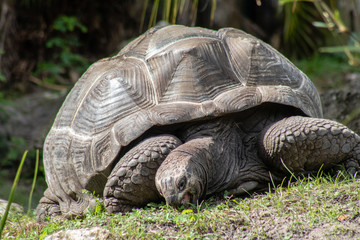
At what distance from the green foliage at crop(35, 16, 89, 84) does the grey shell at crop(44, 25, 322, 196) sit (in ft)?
18.1

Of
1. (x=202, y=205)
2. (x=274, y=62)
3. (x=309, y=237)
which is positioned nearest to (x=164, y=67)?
(x=274, y=62)

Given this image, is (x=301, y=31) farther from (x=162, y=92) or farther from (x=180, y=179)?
(x=180, y=179)

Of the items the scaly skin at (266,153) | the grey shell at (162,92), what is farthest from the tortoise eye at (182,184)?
the grey shell at (162,92)

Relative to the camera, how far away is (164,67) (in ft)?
11.7

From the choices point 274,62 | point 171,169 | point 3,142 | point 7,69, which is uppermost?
point 274,62

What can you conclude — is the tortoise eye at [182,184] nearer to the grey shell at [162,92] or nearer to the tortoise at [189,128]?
the tortoise at [189,128]

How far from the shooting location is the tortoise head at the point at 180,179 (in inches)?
111

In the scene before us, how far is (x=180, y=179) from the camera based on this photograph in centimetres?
281

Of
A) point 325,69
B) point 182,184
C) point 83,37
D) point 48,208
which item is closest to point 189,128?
point 182,184

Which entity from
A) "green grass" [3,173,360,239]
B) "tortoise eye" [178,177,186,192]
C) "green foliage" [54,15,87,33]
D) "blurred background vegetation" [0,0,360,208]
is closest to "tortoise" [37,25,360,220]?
"tortoise eye" [178,177,186,192]

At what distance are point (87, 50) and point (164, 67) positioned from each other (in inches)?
272

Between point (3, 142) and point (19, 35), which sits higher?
point (19, 35)

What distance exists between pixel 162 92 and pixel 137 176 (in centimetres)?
69

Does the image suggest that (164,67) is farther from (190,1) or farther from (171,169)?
(190,1)
